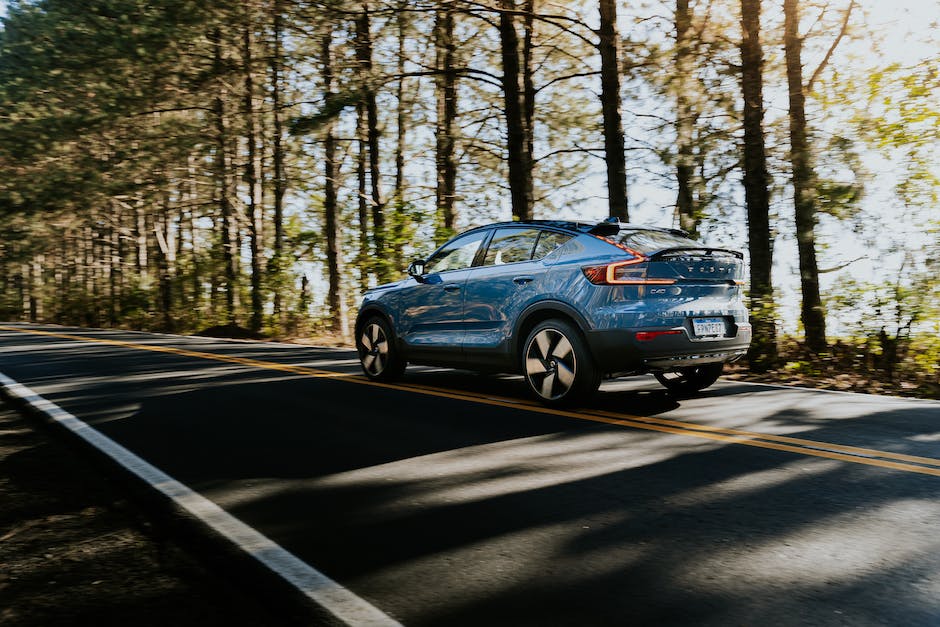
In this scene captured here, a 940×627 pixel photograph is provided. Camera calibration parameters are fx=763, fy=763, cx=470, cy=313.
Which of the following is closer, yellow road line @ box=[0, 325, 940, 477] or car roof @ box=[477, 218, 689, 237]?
yellow road line @ box=[0, 325, 940, 477]

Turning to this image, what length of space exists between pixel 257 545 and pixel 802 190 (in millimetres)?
9868

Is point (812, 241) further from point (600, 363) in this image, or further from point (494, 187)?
point (494, 187)

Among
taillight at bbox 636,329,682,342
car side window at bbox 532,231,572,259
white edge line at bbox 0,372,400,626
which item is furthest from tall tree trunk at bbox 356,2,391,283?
white edge line at bbox 0,372,400,626

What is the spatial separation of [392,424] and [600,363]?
187cm

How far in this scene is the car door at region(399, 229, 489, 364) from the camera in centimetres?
803

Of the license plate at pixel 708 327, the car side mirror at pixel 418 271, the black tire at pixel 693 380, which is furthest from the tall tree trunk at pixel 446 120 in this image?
the license plate at pixel 708 327

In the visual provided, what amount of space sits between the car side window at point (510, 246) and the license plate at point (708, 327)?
1.68m

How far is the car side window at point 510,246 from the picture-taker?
742 cm

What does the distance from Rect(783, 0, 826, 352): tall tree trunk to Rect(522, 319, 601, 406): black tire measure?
5702mm

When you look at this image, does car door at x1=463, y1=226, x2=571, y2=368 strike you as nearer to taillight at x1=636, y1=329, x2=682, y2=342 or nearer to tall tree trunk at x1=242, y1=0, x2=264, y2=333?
taillight at x1=636, y1=329, x2=682, y2=342

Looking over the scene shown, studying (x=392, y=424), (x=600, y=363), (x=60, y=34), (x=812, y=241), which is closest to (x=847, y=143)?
(x=812, y=241)

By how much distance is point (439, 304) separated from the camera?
8.23m

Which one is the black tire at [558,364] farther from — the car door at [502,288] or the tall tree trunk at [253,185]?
the tall tree trunk at [253,185]

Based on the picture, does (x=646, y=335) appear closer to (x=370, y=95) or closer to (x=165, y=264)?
(x=370, y=95)
